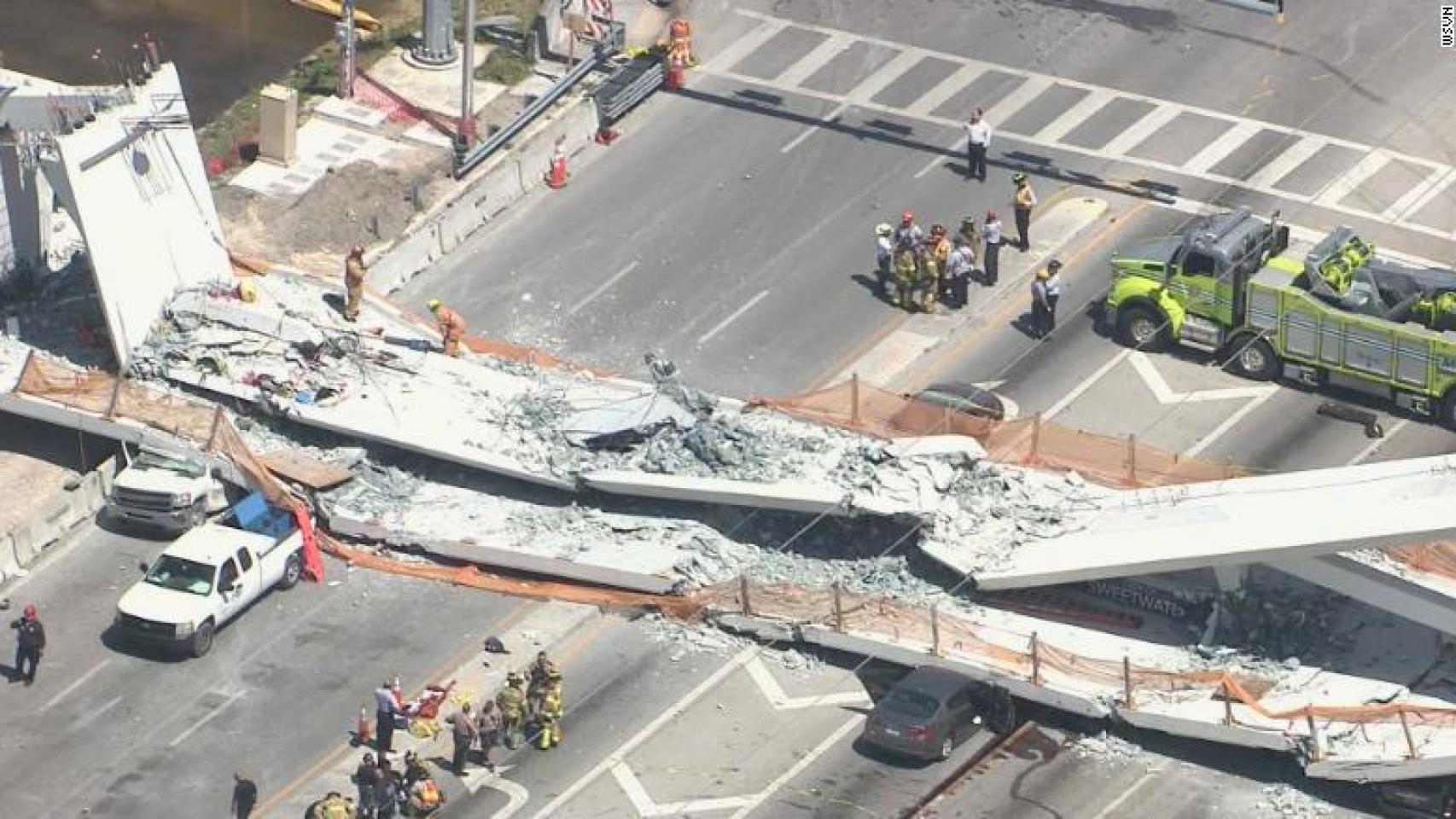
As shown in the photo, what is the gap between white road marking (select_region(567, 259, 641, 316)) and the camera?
6800 centimetres

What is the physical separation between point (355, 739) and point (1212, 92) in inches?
1064

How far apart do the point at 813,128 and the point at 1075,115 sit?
18.1 feet

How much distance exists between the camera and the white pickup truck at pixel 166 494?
61.2 m

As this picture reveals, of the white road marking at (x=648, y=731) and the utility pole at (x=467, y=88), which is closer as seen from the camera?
the white road marking at (x=648, y=731)

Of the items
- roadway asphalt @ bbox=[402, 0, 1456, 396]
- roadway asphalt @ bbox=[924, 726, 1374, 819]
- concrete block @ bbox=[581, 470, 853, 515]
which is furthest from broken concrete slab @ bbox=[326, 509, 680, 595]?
roadway asphalt @ bbox=[924, 726, 1374, 819]

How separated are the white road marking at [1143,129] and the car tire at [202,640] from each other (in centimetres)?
2333

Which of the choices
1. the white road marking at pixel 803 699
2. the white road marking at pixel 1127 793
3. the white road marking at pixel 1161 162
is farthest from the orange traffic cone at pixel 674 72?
the white road marking at pixel 1127 793

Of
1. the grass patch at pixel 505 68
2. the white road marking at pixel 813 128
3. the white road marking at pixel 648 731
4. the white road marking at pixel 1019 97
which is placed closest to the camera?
the white road marking at pixel 648 731

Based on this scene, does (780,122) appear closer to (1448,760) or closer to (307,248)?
(307,248)

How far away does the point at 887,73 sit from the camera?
75250 millimetres

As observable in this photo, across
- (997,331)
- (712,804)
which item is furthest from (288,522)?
(997,331)

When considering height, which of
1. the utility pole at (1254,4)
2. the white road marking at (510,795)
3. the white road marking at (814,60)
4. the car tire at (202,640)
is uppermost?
the utility pole at (1254,4)

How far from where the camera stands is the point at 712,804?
5441 cm

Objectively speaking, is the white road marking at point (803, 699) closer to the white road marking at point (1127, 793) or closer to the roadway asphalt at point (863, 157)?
the white road marking at point (1127, 793)
